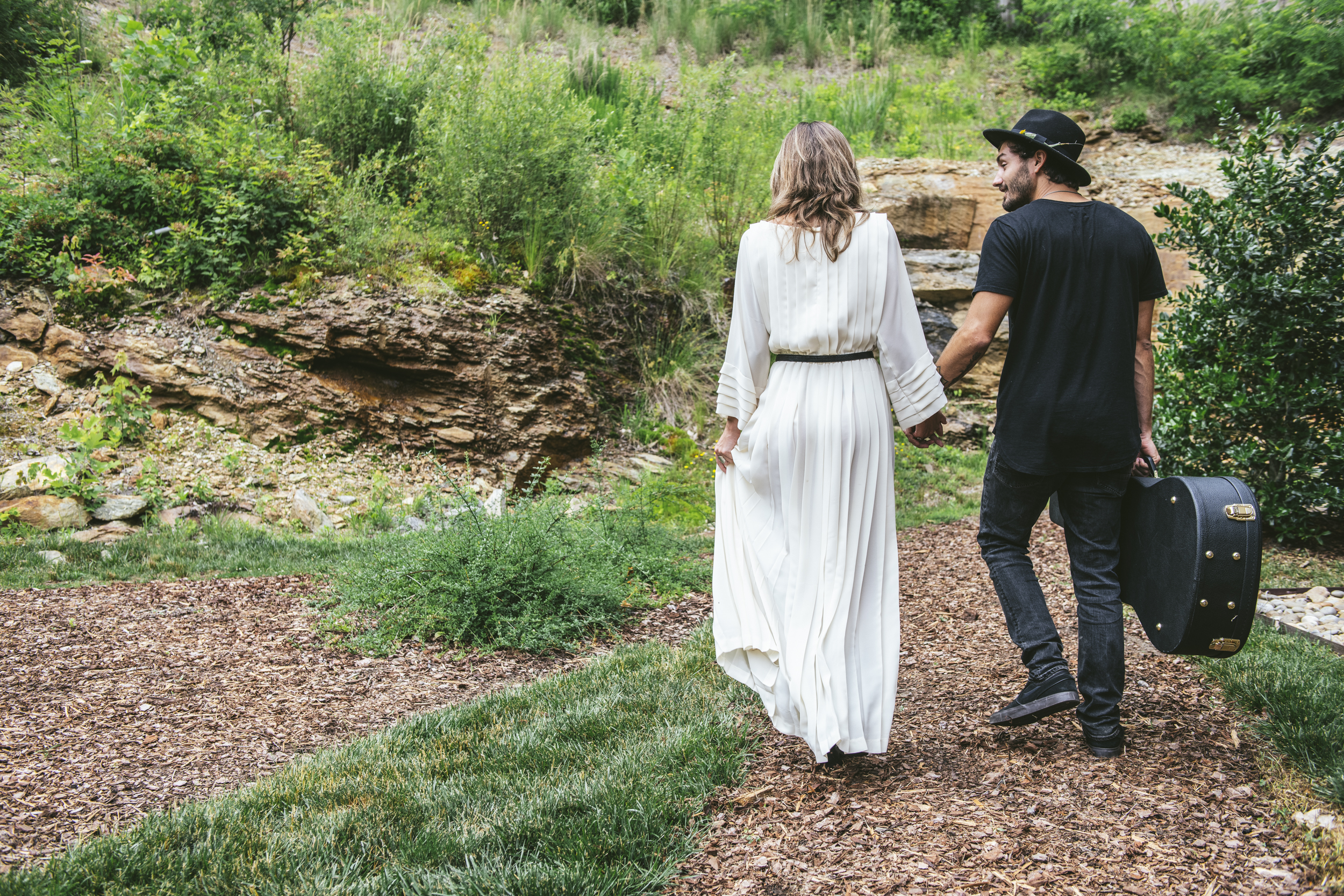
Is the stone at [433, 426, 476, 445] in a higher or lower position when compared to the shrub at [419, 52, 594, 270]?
lower

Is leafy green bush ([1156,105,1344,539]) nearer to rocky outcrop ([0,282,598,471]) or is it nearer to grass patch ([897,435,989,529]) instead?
grass patch ([897,435,989,529])

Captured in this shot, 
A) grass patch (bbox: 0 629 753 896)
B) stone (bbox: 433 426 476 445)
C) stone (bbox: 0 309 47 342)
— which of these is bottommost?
stone (bbox: 433 426 476 445)

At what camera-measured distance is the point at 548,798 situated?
2.43 m

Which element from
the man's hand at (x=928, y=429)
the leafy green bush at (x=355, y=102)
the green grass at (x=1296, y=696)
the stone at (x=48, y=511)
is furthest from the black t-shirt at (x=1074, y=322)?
the leafy green bush at (x=355, y=102)

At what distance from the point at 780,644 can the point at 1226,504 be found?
54.1 inches

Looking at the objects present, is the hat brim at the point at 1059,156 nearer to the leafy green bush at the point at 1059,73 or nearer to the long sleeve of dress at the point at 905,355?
the long sleeve of dress at the point at 905,355

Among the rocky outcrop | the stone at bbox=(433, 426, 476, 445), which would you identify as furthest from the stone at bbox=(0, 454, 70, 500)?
the stone at bbox=(433, 426, 476, 445)

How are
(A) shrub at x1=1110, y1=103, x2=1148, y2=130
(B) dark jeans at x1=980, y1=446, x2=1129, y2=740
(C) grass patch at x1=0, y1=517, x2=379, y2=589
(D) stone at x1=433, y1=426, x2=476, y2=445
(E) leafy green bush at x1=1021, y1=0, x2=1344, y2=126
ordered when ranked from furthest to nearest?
(A) shrub at x1=1110, y1=103, x2=1148, y2=130 → (E) leafy green bush at x1=1021, y1=0, x2=1344, y2=126 → (D) stone at x1=433, y1=426, x2=476, y2=445 → (C) grass patch at x1=0, y1=517, x2=379, y2=589 → (B) dark jeans at x1=980, y1=446, x2=1129, y2=740

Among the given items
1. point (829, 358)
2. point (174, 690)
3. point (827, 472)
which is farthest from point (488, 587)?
point (829, 358)

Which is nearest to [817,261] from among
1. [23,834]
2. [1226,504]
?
[1226,504]

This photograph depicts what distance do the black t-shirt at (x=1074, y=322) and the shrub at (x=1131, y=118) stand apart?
1063 centimetres

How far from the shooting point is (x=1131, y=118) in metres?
11.5

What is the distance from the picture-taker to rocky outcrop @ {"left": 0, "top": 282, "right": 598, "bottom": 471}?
263 inches

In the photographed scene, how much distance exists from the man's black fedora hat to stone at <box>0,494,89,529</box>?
5.92 metres
